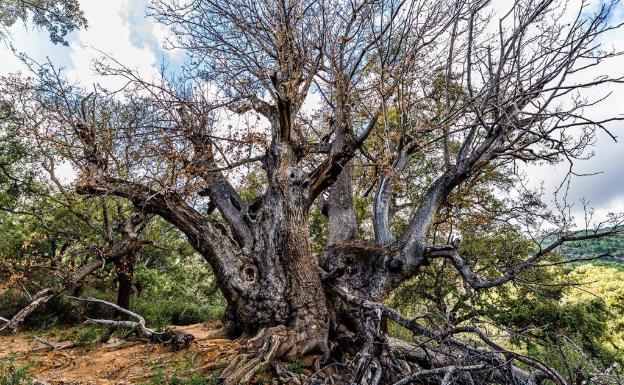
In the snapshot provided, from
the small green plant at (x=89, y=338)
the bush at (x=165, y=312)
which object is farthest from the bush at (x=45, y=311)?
the small green plant at (x=89, y=338)

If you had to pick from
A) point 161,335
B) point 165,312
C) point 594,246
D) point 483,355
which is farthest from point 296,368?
point 165,312

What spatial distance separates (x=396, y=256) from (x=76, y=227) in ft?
33.0

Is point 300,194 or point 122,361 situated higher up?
point 300,194

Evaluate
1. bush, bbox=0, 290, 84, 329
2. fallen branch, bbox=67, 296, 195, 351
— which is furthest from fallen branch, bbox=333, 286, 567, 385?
bush, bbox=0, 290, 84, 329

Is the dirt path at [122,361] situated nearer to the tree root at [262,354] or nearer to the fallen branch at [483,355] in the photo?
the tree root at [262,354]

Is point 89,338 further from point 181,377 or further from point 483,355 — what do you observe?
point 483,355

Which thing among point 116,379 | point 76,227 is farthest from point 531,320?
point 76,227

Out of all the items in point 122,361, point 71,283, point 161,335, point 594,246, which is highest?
point 594,246

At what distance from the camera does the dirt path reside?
4.24 metres

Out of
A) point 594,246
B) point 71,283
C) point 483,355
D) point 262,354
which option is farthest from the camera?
point 71,283

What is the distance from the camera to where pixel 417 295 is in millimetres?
10508

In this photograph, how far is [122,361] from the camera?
4.86 m

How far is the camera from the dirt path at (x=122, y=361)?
13.9 feet

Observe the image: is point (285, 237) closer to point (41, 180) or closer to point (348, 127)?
point (348, 127)
